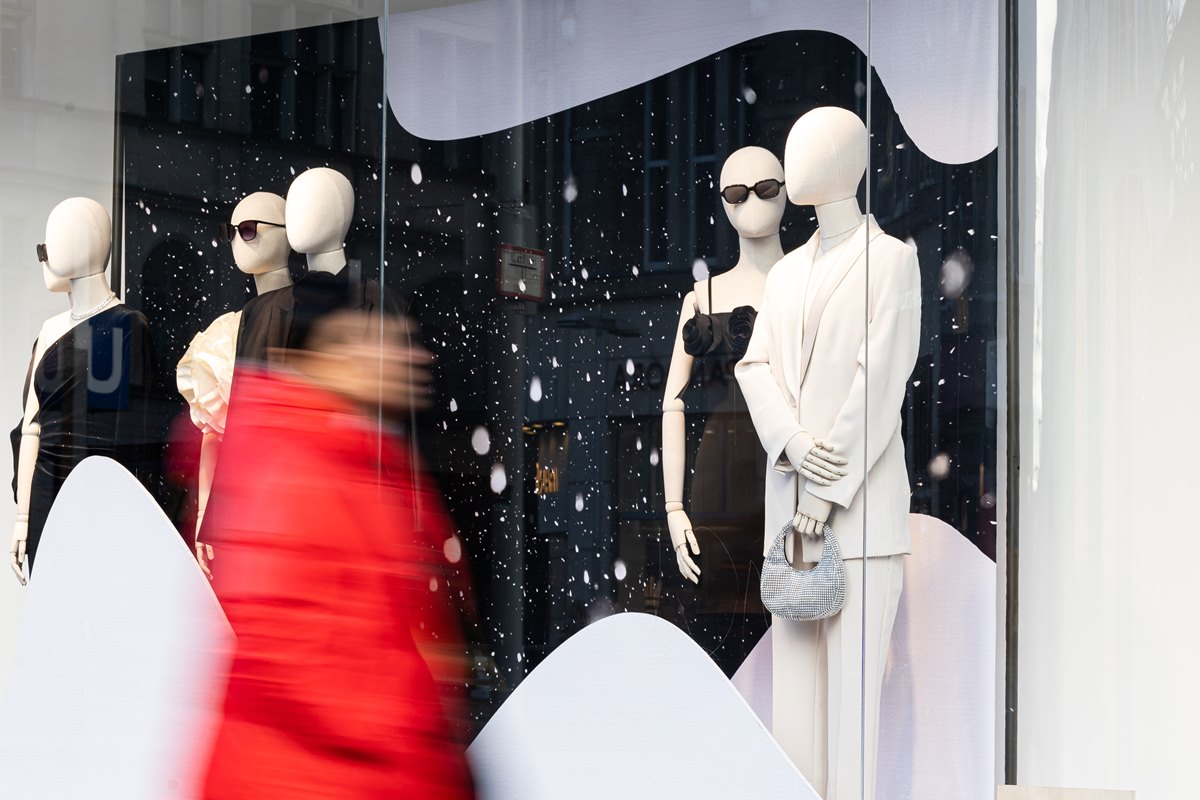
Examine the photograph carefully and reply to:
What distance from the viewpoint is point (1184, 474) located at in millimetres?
3330

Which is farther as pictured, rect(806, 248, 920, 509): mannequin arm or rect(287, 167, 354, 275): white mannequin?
rect(287, 167, 354, 275): white mannequin

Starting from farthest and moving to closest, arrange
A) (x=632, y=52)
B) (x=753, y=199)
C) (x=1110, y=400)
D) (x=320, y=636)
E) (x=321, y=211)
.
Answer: (x=321, y=211), (x=632, y=52), (x=753, y=199), (x=1110, y=400), (x=320, y=636)

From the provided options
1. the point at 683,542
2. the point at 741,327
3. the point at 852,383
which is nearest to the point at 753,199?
the point at 741,327

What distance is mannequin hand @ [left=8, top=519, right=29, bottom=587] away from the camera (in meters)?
4.62

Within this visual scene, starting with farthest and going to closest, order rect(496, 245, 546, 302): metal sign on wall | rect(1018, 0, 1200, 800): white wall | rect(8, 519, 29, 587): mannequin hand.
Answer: rect(8, 519, 29, 587): mannequin hand
rect(496, 245, 546, 302): metal sign on wall
rect(1018, 0, 1200, 800): white wall

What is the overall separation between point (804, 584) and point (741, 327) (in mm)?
652

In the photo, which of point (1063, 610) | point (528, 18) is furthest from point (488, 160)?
point (1063, 610)

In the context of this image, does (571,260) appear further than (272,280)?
No

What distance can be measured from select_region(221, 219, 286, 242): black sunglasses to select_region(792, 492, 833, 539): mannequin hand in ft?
5.69

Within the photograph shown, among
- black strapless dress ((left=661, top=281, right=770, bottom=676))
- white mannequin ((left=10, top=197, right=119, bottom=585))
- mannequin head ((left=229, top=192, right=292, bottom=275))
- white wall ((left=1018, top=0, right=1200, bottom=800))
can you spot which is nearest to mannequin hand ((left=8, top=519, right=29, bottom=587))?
white mannequin ((left=10, top=197, right=119, bottom=585))

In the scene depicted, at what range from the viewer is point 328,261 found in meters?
4.09

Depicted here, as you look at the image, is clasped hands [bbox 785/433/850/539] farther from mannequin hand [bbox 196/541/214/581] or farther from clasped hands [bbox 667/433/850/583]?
mannequin hand [bbox 196/541/214/581]

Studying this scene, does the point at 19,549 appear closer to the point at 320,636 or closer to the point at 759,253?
the point at 759,253

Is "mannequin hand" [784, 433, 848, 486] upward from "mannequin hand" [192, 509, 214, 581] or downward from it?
upward
